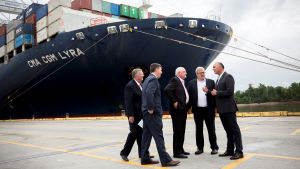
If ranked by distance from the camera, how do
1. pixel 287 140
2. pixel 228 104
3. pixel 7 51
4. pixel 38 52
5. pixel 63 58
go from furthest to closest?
pixel 7 51, pixel 38 52, pixel 63 58, pixel 287 140, pixel 228 104

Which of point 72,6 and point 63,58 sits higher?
point 72,6

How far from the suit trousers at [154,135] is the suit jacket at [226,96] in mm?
1179

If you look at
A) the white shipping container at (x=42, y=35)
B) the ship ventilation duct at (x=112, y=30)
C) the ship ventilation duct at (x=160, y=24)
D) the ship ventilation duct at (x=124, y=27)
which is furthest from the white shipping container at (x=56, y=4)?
the ship ventilation duct at (x=160, y=24)

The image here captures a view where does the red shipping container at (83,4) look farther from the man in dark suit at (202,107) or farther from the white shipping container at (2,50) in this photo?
the man in dark suit at (202,107)

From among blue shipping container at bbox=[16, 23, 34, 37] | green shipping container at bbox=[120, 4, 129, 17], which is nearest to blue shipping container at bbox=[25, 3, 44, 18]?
blue shipping container at bbox=[16, 23, 34, 37]

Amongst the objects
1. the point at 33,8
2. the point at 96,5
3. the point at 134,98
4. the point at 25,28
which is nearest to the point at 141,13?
the point at 96,5

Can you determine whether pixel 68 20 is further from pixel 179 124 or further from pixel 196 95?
pixel 179 124

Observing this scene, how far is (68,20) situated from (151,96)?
19.0m

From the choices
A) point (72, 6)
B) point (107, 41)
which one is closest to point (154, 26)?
point (107, 41)

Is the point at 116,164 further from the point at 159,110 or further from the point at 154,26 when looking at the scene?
the point at 154,26

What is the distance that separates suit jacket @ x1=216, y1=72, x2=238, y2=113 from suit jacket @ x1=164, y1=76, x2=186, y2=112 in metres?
0.62

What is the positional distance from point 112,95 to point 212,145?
695 inches

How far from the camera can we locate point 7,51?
28719mm

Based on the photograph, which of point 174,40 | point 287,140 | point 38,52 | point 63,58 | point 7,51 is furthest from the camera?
point 7,51
